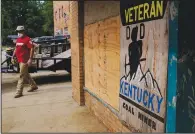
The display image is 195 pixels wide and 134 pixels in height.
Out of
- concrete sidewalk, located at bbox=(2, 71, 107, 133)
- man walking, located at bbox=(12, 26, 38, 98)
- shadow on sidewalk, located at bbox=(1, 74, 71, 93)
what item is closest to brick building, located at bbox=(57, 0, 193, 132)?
concrete sidewalk, located at bbox=(2, 71, 107, 133)

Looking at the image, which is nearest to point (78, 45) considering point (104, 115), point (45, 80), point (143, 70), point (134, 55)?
point (104, 115)

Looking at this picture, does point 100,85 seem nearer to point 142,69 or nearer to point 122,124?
point 122,124

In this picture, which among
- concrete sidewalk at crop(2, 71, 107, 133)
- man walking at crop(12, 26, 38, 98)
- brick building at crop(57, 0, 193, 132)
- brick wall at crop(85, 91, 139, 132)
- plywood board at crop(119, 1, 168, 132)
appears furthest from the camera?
man walking at crop(12, 26, 38, 98)

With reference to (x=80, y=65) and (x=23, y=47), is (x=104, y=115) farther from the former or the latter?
(x=23, y=47)

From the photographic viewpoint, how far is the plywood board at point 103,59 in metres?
4.63

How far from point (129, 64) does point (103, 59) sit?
4.42ft

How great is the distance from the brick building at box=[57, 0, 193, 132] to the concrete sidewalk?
0.30m

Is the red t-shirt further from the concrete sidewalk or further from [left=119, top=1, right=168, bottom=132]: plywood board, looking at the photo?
[left=119, top=1, right=168, bottom=132]: plywood board

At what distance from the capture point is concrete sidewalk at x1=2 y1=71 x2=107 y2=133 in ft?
17.7

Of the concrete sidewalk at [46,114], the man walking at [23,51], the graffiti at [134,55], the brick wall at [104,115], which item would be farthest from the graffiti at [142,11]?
the man walking at [23,51]

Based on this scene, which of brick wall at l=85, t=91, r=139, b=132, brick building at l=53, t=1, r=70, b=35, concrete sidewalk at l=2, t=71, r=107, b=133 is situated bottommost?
concrete sidewalk at l=2, t=71, r=107, b=133

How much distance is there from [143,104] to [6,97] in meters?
5.48

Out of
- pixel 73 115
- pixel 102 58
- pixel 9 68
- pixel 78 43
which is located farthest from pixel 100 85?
pixel 9 68

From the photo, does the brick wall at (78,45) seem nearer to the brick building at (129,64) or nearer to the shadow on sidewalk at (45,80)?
the brick building at (129,64)
